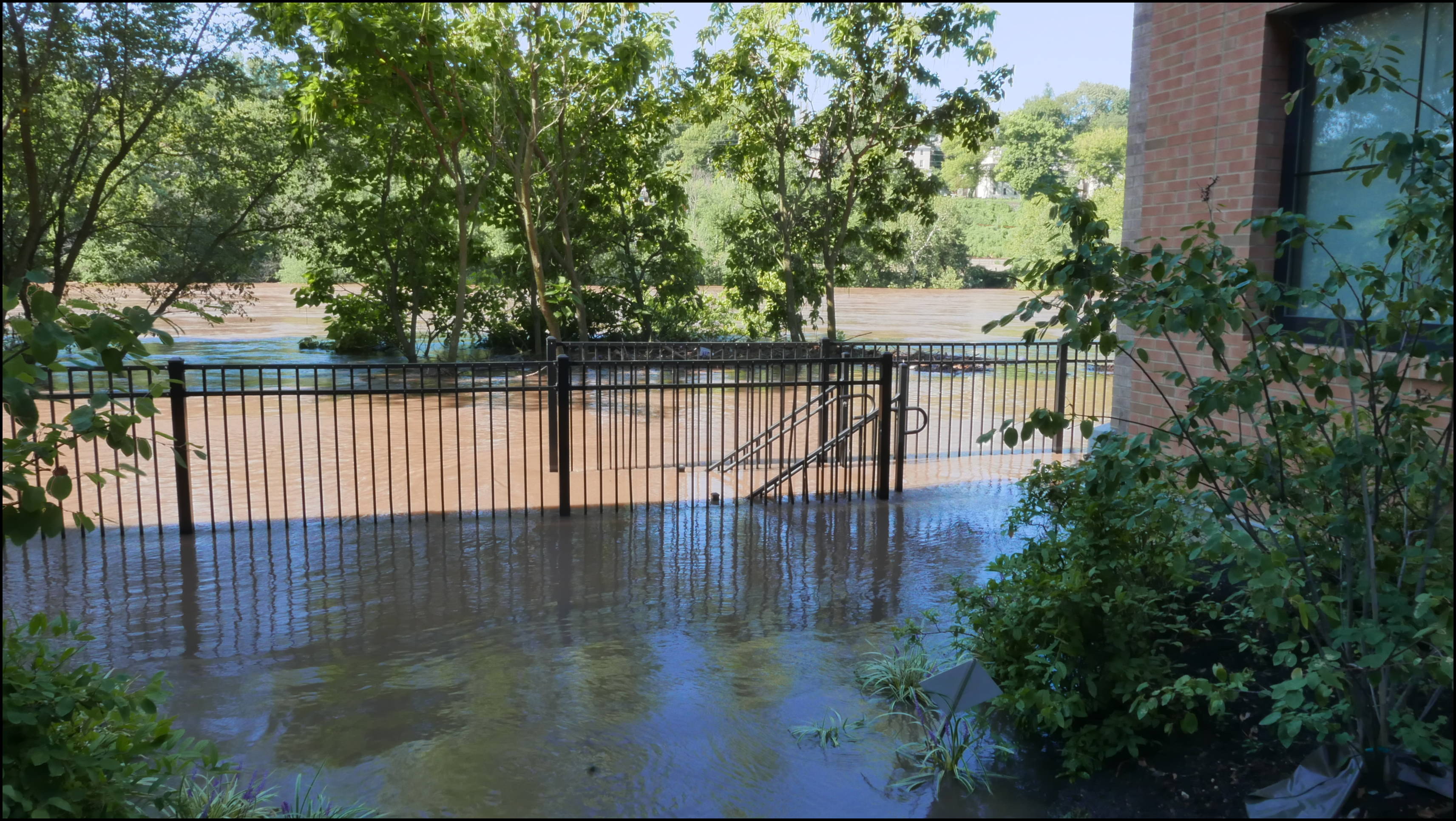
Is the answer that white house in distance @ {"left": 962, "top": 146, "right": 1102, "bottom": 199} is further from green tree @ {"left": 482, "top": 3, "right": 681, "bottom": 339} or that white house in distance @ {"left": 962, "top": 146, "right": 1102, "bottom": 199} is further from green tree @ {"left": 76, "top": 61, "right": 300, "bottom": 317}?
green tree @ {"left": 76, "top": 61, "right": 300, "bottom": 317}

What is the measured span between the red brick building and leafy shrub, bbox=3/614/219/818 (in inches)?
184

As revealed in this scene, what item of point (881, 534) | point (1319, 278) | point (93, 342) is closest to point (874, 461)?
point (881, 534)

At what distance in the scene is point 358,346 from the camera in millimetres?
24719

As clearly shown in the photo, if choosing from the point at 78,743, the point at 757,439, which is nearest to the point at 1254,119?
the point at 757,439

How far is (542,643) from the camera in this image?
5.46 metres

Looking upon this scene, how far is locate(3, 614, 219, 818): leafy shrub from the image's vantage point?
9.53 ft

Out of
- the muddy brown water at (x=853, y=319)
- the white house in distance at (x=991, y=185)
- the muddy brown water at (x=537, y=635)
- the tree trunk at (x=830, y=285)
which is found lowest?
the muddy brown water at (x=537, y=635)

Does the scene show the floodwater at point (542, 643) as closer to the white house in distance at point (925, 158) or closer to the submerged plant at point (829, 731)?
the submerged plant at point (829, 731)

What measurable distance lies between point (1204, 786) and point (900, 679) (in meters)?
1.44

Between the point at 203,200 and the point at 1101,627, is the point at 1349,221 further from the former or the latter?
the point at 203,200

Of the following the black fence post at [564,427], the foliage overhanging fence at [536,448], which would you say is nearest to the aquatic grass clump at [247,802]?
the foliage overhanging fence at [536,448]

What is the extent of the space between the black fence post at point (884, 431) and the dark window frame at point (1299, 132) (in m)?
3.23

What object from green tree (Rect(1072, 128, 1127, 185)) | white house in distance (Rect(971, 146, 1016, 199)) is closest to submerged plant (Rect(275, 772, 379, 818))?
green tree (Rect(1072, 128, 1127, 185))

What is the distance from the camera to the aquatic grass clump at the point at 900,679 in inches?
182
